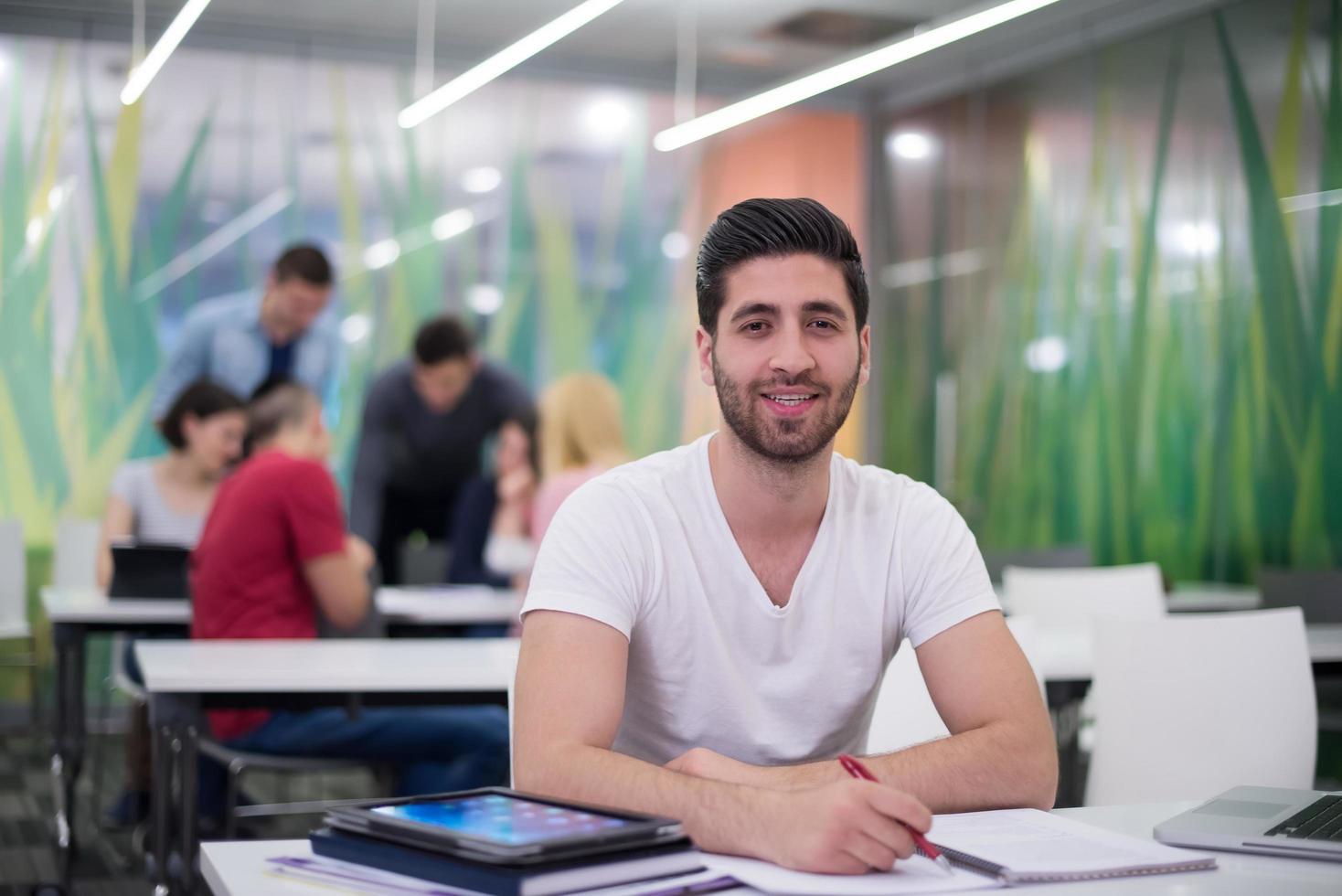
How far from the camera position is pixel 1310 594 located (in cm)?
470

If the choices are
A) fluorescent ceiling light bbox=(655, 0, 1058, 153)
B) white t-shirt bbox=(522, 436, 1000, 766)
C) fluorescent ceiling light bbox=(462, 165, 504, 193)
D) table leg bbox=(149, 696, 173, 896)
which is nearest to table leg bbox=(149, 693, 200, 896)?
table leg bbox=(149, 696, 173, 896)

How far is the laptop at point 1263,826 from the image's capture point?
1.43 meters

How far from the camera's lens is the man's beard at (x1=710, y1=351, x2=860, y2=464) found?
1.82 meters

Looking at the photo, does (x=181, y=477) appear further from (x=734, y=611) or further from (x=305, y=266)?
(x=734, y=611)

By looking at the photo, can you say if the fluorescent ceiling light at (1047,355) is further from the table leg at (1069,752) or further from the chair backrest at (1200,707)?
the chair backrest at (1200,707)

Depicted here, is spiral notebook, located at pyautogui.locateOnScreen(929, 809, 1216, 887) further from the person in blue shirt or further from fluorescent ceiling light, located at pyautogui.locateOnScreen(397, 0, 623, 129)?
the person in blue shirt

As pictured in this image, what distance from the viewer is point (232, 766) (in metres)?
3.37

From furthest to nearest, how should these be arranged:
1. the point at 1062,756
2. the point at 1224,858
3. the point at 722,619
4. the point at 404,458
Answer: the point at 404,458 → the point at 1062,756 → the point at 722,619 → the point at 1224,858

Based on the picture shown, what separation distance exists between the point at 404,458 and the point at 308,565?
12.9 feet

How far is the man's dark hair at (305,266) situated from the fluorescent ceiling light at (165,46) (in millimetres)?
932

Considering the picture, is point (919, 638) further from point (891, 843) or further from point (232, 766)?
point (232, 766)

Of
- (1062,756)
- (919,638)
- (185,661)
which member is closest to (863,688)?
(919,638)

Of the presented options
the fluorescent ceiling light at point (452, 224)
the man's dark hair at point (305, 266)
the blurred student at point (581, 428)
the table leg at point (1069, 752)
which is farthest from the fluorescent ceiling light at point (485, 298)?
the table leg at point (1069, 752)

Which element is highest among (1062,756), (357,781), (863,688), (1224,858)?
(863,688)
